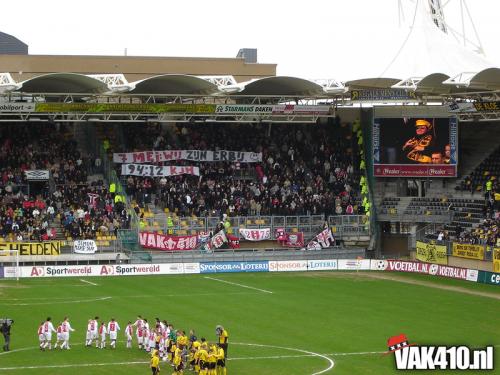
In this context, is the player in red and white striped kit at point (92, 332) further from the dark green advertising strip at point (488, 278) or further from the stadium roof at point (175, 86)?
the dark green advertising strip at point (488, 278)

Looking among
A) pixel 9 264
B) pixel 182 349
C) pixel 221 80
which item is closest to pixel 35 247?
pixel 9 264

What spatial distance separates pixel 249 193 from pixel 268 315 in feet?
78.9

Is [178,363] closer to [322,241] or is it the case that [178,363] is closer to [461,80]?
[461,80]

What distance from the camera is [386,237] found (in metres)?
70.0

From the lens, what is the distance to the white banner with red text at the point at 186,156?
68.2 metres

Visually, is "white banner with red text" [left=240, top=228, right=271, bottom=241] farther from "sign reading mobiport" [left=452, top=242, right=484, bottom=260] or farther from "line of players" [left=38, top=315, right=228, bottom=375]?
"line of players" [left=38, top=315, right=228, bottom=375]

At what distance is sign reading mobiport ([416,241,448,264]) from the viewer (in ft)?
201

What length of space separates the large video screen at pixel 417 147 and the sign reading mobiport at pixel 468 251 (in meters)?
8.10

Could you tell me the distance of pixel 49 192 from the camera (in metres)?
65.4

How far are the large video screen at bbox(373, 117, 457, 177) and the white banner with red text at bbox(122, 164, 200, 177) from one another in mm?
12569

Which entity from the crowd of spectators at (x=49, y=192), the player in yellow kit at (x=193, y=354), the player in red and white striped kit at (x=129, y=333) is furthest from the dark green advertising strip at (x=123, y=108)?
the player in yellow kit at (x=193, y=354)

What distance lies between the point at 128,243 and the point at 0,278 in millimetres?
8778

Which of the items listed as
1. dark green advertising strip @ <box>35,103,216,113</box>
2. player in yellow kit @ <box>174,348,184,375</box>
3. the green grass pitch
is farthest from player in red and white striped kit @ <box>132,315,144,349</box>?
dark green advertising strip @ <box>35,103,216,113</box>

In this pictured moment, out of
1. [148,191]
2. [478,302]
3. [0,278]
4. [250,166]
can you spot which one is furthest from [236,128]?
[478,302]
